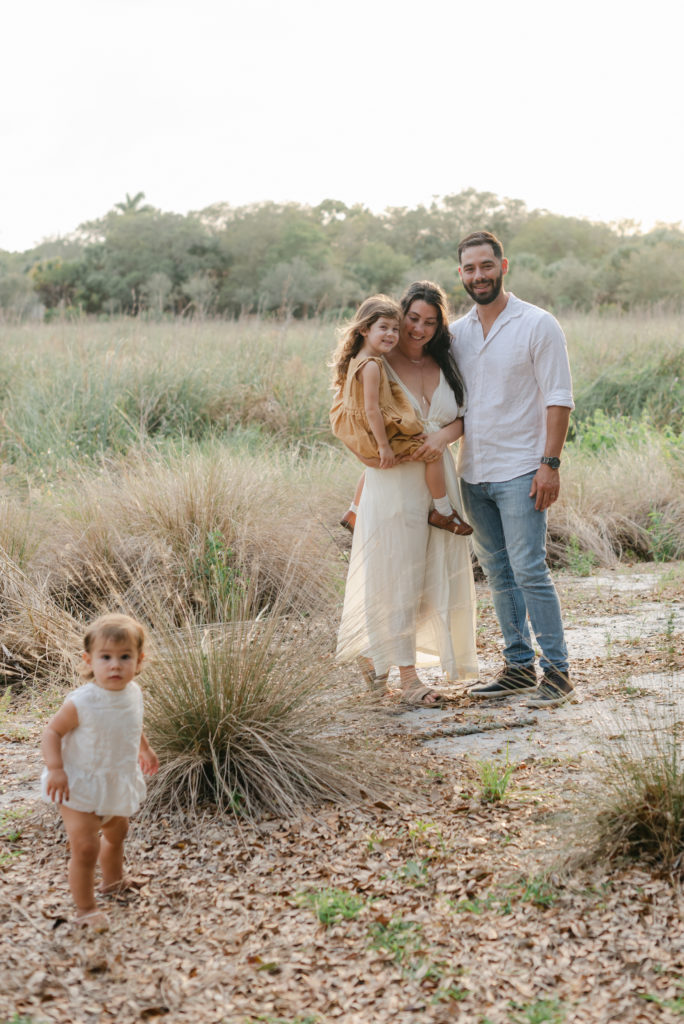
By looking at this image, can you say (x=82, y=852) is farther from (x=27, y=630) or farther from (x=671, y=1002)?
(x=27, y=630)

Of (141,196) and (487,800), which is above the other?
(141,196)

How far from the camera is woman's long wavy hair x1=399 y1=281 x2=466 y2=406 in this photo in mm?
4332

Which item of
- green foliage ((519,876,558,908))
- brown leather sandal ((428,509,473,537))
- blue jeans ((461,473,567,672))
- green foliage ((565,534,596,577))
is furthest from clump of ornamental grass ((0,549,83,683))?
green foliage ((565,534,596,577))

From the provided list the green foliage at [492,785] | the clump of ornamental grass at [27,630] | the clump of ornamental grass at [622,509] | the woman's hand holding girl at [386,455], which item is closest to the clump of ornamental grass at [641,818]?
the green foliage at [492,785]

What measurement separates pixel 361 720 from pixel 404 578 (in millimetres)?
867

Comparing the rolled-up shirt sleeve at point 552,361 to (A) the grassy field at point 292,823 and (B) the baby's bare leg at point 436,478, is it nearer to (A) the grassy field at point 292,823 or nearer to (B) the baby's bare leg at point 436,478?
(B) the baby's bare leg at point 436,478

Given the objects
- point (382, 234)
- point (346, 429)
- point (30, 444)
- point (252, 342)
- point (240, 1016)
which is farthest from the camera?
point (382, 234)

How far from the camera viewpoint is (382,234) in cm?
3381

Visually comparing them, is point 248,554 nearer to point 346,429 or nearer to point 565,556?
point 346,429

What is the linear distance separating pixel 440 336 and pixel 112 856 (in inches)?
103

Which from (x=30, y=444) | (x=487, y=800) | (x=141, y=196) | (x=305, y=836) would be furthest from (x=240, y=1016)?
(x=141, y=196)

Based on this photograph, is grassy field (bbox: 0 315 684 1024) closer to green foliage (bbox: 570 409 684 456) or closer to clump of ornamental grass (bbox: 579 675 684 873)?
clump of ornamental grass (bbox: 579 675 684 873)

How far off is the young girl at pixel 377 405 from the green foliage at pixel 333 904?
1.92 m

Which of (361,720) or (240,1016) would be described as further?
(361,720)
